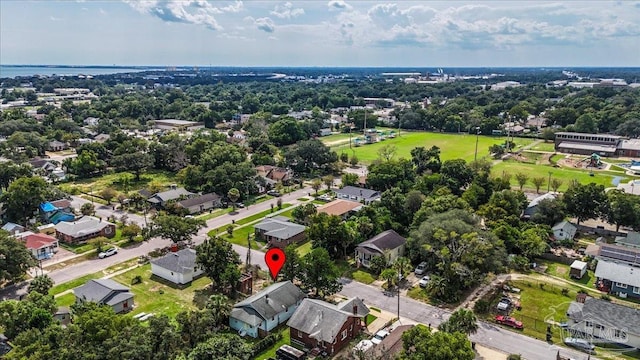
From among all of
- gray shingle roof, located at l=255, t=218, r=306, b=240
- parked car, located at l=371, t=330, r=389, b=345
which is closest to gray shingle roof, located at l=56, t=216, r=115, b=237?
gray shingle roof, located at l=255, t=218, r=306, b=240

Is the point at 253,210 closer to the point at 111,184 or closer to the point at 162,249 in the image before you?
the point at 162,249

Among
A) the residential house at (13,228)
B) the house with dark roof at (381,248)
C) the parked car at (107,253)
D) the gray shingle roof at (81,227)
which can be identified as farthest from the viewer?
the gray shingle roof at (81,227)

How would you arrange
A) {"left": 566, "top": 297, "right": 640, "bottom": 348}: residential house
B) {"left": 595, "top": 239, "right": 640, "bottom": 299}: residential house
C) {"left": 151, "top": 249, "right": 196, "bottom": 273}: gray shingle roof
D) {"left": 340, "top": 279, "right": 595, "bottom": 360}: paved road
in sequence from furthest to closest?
{"left": 151, "top": 249, "right": 196, "bottom": 273}: gray shingle roof < {"left": 595, "top": 239, "right": 640, "bottom": 299}: residential house < {"left": 566, "top": 297, "right": 640, "bottom": 348}: residential house < {"left": 340, "top": 279, "right": 595, "bottom": 360}: paved road

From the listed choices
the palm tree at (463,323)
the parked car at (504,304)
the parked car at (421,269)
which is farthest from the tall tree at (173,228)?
the parked car at (504,304)

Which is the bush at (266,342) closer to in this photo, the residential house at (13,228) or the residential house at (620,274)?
the residential house at (620,274)

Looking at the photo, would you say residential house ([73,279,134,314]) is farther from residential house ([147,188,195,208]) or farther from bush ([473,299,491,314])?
bush ([473,299,491,314])

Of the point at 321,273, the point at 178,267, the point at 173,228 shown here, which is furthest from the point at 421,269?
the point at 173,228

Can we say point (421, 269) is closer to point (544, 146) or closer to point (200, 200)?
point (200, 200)
